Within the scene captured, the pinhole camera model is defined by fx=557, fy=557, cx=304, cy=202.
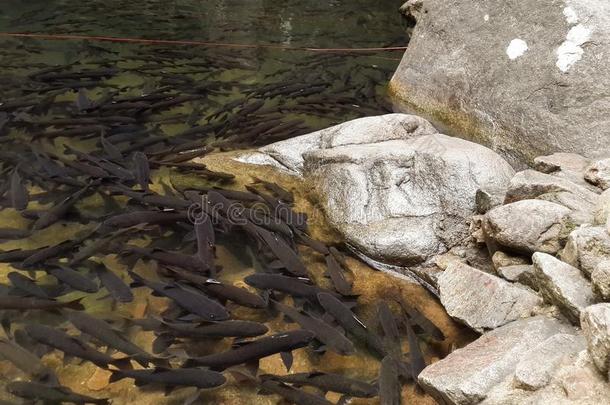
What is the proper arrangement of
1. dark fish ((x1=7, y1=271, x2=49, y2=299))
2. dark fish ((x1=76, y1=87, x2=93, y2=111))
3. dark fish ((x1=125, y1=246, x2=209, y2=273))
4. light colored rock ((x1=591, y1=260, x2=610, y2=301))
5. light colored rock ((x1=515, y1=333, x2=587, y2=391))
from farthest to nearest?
dark fish ((x1=76, y1=87, x2=93, y2=111)), dark fish ((x1=125, y1=246, x2=209, y2=273)), dark fish ((x1=7, y1=271, x2=49, y2=299)), light colored rock ((x1=591, y1=260, x2=610, y2=301)), light colored rock ((x1=515, y1=333, x2=587, y2=391))

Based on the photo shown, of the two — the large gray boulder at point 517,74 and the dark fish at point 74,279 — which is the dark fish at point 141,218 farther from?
the large gray boulder at point 517,74

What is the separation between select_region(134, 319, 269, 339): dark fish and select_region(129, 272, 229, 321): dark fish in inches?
5.2

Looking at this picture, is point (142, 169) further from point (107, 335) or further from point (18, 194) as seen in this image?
point (107, 335)

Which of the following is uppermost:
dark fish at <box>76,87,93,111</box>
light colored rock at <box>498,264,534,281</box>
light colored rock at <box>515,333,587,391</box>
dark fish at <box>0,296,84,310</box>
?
dark fish at <box>76,87,93,111</box>

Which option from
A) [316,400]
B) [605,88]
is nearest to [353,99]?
[605,88]

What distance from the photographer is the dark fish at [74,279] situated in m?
3.79

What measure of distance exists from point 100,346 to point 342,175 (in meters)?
Answer: 2.51

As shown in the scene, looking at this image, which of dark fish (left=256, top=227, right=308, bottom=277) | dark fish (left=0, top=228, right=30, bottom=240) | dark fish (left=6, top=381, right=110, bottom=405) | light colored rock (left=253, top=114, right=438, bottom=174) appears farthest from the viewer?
light colored rock (left=253, top=114, right=438, bottom=174)

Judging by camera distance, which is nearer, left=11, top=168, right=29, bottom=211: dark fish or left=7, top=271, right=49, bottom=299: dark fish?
left=7, top=271, right=49, bottom=299: dark fish

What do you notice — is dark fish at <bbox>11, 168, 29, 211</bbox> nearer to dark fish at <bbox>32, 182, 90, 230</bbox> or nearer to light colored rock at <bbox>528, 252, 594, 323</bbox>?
dark fish at <bbox>32, 182, 90, 230</bbox>

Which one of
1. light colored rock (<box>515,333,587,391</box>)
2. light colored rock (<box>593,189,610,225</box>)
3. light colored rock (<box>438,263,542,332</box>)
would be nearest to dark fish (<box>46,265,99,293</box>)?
light colored rock (<box>438,263,542,332</box>)

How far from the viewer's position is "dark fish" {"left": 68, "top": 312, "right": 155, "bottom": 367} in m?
3.22

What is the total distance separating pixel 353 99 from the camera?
7.50m

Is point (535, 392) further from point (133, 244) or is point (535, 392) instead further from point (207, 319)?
point (133, 244)
